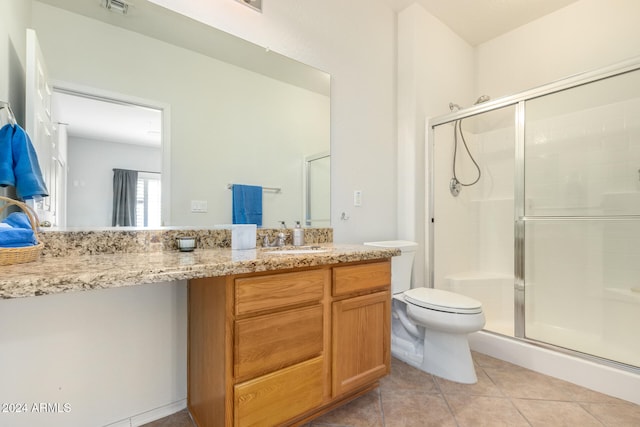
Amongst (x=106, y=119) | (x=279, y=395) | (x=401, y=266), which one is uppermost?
(x=106, y=119)

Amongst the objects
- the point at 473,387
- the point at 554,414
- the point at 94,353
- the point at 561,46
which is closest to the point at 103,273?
the point at 94,353

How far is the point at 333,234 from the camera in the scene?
2.07 metres

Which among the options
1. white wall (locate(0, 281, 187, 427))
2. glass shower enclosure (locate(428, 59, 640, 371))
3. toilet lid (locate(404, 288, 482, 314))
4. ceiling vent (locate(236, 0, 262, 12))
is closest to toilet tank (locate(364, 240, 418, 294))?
toilet lid (locate(404, 288, 482, 314))

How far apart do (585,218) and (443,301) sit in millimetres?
1250

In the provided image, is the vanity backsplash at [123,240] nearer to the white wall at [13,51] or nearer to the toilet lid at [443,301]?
the white wall at [13,51]

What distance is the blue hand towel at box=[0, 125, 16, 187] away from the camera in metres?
0.98

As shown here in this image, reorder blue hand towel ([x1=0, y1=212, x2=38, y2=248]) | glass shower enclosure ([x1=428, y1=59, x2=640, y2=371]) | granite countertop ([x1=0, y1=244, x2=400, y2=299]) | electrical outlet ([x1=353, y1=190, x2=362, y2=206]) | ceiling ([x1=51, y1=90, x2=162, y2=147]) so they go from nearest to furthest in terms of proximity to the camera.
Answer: granite countertop ([x1=0, y1=244, x2=400, y2=299]), blue hand towel ([x1=0, y1=212, x2=38, y2=248]), ceiling ([x1=51, y1=90, x2=162, y2=147]), glass shower enclosure ([x1=428, y1=59, x2=640, y2=371]), electrical outlet ([x1=353, y1=190, x2=362, y2=206])

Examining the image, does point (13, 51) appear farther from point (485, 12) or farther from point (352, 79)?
point (485, 12)

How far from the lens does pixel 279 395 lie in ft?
3.72

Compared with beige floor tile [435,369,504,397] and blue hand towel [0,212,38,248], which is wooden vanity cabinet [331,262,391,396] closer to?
beige floor tile [435,369,504,397]

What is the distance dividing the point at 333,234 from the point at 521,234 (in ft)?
4.34

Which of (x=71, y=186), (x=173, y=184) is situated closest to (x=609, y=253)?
(x=173, y=184)

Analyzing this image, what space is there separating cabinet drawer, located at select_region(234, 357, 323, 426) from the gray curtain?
0.87 m

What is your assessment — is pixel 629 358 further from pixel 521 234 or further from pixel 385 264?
pixel 385 264
